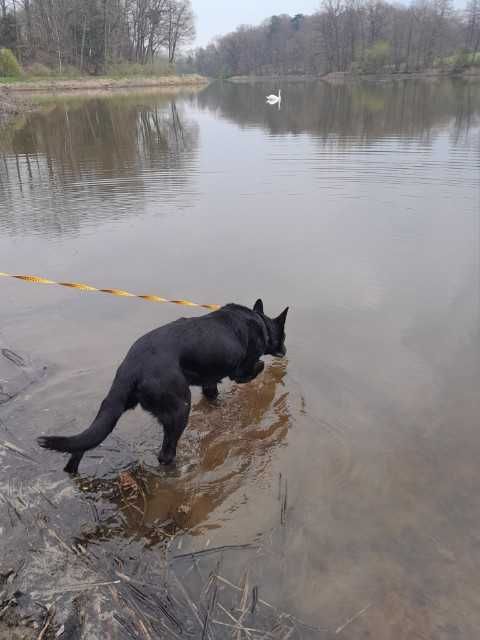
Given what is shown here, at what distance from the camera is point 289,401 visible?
4488mm

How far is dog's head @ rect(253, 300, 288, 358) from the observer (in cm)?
471

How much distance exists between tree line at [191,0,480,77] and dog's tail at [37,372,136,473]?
7964 centimetres

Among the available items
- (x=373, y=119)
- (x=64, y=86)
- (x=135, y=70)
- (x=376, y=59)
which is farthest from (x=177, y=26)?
(x=373, y=119)

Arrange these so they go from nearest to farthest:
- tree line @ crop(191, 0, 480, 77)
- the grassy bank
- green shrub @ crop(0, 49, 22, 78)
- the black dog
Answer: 1. the black dog
2. the grassy bank
3. green shrub @ crop(0, 49, 22, 78)
4. tree line @ crop(191, 0, 480, 77)

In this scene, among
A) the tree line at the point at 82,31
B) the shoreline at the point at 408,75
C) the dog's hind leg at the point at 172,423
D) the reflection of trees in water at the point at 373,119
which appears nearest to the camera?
the dog's hind leg at the point at 172,423

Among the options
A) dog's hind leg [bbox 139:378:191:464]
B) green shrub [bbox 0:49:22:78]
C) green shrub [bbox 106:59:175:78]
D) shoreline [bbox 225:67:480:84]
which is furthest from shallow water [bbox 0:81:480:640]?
green shrub [bbox 106:59:175:78]

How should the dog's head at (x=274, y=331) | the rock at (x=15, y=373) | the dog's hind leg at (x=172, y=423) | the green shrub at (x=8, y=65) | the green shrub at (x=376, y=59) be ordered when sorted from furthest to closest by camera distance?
the green shrub at (x=376, y=59) < the green shrub at (x=8, y=65) < the dog's head at (x=274, y=331) < the rock at (x=15, y=373) < the dog's hind leg at (x=172, y=423)

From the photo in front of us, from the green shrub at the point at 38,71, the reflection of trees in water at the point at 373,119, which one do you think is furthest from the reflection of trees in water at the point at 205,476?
the green shrub at the point at 38,71

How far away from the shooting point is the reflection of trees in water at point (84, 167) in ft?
34.3

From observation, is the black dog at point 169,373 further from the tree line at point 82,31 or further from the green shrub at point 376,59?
the green shrub at point 376,59

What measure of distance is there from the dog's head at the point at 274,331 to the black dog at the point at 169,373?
19.0 inches

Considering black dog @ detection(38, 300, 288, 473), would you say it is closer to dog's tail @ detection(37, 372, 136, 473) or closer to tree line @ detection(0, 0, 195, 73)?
dog's tail @ detection(37, 372, 136, 473)

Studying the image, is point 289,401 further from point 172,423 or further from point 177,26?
point 177,26

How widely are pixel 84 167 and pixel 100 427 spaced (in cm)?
1366
